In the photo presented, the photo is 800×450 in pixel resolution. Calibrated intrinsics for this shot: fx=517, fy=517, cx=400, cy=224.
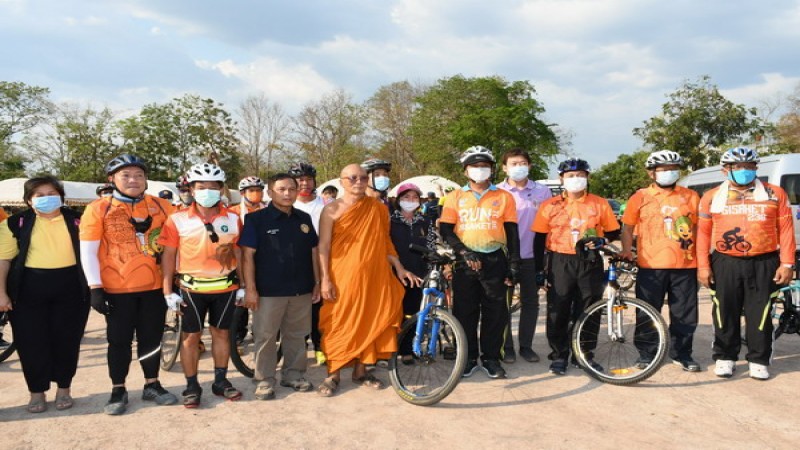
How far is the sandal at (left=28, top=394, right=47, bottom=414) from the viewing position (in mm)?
3785

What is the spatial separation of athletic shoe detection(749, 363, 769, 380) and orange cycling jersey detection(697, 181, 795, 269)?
2.98 feet

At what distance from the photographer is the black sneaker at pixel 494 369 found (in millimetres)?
4430

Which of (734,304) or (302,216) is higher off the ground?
(302,216)

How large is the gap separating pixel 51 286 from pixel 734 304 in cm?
549

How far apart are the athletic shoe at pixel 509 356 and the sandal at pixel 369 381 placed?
1.31 m

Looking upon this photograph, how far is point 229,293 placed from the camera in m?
3.91

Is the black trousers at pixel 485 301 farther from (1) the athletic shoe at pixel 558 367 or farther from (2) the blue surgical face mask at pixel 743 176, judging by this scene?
(2) the blue surgical face mask at pixel 743 176

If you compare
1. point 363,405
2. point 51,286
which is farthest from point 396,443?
point 51,286

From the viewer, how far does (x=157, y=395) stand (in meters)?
3.93

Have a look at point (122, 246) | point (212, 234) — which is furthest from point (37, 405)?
point (212, 234)

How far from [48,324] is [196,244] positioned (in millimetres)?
1291

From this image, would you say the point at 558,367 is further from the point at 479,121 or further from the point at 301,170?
the point at 479,121

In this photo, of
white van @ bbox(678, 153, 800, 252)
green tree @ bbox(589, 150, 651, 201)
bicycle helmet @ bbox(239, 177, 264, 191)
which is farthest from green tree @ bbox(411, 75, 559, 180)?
bicycle helmet @ bbox(239, 177, 264, 191)

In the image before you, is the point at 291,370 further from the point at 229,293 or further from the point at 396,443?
the point at 396,443
